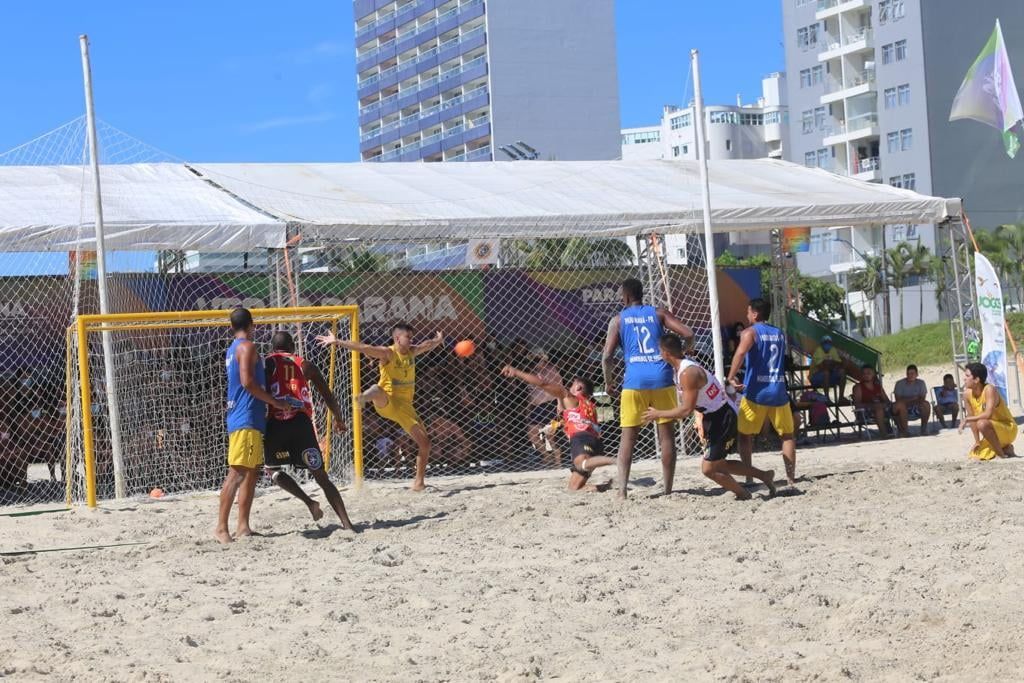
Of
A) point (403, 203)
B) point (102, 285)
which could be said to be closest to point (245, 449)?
point (102, 285)

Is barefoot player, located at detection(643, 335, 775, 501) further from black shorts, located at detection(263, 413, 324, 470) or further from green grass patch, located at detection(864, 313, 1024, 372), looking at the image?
green grass patch, located at detection(864, 313, 1024, 372)

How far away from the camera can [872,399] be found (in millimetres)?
16188

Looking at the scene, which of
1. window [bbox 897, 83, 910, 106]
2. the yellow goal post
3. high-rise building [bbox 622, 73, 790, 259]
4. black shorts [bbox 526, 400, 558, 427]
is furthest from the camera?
high-rise building [bbox 622, 73, 790, 259]

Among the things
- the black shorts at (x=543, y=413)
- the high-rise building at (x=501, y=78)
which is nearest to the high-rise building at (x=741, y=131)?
the high-rise building at (x=501, y=78)

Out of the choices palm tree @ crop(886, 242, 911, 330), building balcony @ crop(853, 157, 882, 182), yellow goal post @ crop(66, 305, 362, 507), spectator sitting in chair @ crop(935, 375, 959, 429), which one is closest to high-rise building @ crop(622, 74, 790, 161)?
building balcony @ crop(853, 157, 882, 182)

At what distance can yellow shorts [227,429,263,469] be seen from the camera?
8.28 metres

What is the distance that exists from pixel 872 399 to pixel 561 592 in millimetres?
10456

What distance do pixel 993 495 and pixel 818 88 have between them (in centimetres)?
6008

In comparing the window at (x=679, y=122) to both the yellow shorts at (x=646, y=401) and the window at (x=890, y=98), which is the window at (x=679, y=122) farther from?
the yellow shorts at (x=646, y=401)

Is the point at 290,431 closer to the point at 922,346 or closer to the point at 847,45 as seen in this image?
the point at 922,346

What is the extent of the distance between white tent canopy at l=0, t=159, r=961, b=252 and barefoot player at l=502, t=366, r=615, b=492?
3.09m

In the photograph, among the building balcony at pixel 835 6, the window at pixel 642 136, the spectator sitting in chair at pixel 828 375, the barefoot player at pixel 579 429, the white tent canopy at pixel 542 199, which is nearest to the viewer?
the barefoot player at pixel 579 429

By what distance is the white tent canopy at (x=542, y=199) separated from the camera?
523 inches

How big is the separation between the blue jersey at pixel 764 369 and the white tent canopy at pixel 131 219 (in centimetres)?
490
